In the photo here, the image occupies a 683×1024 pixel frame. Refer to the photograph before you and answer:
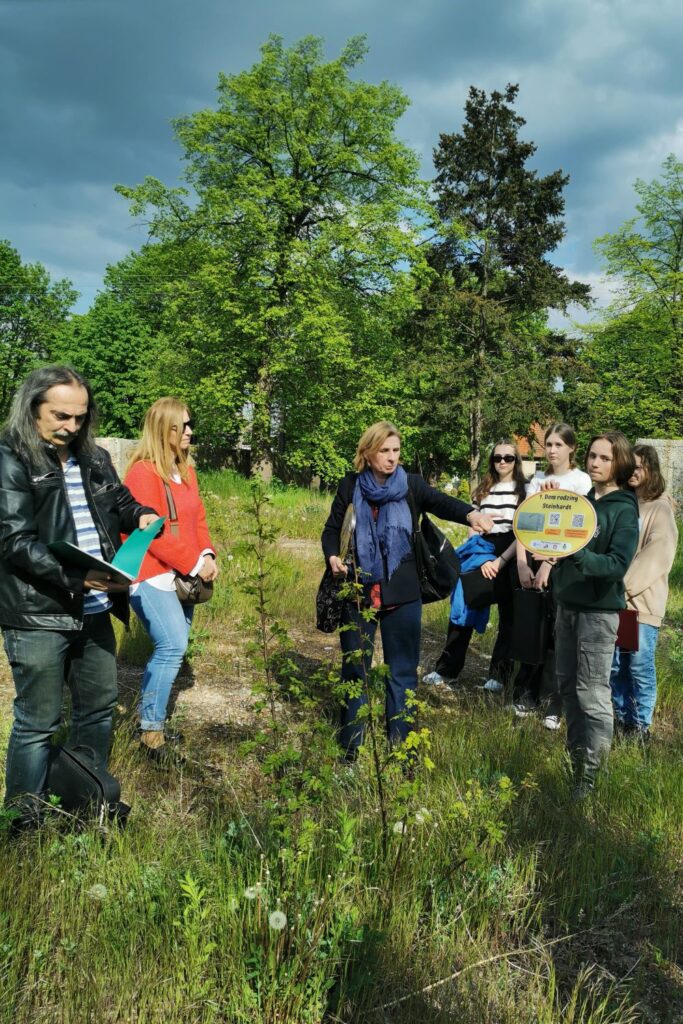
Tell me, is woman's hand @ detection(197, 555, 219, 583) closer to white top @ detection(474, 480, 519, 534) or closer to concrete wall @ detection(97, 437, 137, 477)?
white top @ detection(474, 480, 519, 534)

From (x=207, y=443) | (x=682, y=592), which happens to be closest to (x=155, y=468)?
(x=682, y=592)

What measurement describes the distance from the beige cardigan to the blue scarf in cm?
172

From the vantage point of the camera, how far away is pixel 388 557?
12.6ft

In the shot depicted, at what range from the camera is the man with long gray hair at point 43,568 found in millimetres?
2574

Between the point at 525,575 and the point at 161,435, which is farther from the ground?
the point at 161,435

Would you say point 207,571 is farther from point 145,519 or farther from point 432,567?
point 432,567

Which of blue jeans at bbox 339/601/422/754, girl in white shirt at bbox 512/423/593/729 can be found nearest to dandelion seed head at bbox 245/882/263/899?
blue jeans at bbox 339/601/422/754

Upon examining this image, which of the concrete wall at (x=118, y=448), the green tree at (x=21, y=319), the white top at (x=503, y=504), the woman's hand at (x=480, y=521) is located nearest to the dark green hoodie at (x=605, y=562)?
the woman's hand at (x=480, y=521)

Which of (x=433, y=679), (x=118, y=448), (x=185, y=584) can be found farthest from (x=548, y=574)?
(x=118, y=448)

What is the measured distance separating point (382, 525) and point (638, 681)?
82.5 inches

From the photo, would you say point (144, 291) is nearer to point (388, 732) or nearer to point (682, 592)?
point (682, 592)

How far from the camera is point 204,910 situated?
1882 millimetres

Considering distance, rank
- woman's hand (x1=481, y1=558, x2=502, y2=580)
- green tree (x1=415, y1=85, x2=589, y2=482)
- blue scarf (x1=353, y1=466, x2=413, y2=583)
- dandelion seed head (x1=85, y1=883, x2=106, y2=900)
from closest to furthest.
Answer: dandelion seed head (x1=85, y1=883, x2=106, y2=900) → blue scarf (x1=353, y1=466, x2=413, y2=583) → woman's hand (x1=481, y1=558, x2=502, y2=580) → green tree (x1=415, y1=85, x2=589, y2=482)

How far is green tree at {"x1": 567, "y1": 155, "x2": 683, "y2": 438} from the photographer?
2772 cm
